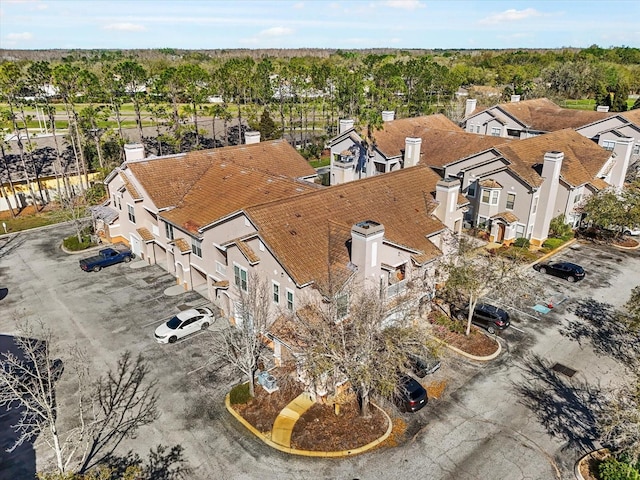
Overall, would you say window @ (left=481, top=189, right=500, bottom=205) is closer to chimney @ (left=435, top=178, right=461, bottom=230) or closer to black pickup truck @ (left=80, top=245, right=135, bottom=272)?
chimney @ (left=435, top=178, right=461, bottom=230)

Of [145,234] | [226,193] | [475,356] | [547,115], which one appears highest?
[547,115]

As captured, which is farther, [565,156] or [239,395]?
[565,156]

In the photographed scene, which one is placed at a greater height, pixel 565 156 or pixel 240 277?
pixel 565 156

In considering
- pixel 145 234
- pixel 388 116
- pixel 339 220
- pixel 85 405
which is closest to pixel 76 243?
pixel 145 234

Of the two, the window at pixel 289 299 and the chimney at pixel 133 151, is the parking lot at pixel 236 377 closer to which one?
the window at pixel 289 299

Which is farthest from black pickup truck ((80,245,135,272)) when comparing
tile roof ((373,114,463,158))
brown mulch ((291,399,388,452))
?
tile roof ((373,114,463,158))

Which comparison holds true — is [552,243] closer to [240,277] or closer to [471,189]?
[471,189]

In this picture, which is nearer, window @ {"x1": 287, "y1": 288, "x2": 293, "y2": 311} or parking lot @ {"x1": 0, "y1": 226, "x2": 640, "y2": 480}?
parking lot @ {"x1": 0, "y1": 226, "x2": 640, "y2": 480}
